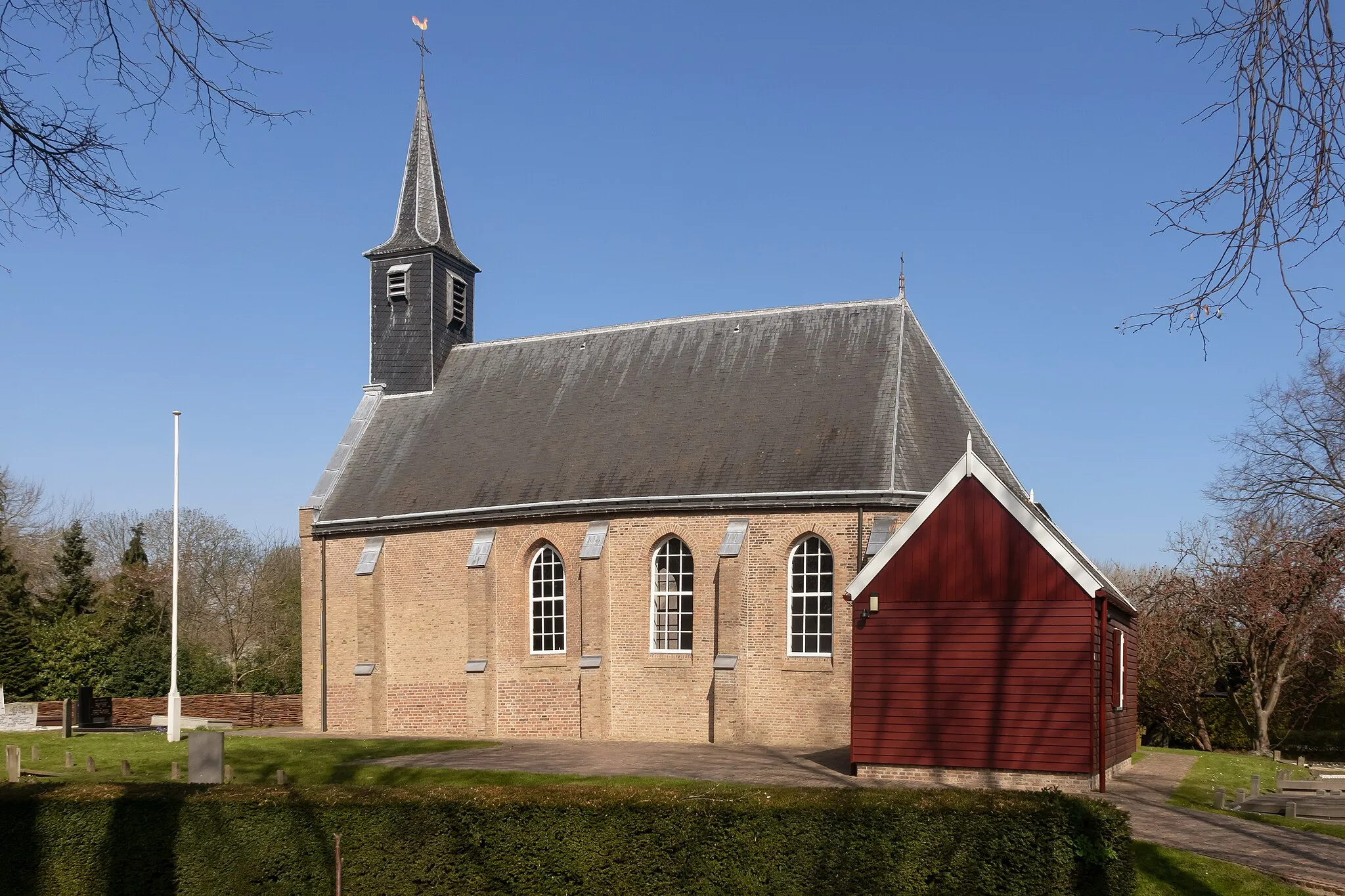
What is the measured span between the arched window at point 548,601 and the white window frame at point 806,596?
6.20m

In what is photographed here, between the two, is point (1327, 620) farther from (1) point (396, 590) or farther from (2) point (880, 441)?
(1) point (396, 590)

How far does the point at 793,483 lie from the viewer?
2778 centimetres

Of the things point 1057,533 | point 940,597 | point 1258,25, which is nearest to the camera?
point 1258,25

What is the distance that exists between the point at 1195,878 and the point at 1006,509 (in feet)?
23.7

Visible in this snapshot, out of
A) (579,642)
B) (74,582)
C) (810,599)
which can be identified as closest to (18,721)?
(74,582)

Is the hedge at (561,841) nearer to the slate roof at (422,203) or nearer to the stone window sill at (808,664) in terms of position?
the stone window sill at (808,664)

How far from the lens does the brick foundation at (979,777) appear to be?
19.1 m

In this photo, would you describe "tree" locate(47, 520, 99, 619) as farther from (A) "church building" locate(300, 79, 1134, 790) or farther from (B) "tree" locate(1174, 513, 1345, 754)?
(B) "tree" locate(1174, 513, 1345, 754)

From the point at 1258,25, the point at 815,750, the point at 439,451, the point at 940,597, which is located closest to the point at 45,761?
the point at 439,451

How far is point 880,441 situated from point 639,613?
7.11 meters

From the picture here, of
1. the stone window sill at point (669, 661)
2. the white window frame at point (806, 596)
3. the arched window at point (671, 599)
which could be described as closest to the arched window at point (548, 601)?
the arched window at point (671, 599)

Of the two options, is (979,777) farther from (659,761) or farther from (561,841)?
(561,841)

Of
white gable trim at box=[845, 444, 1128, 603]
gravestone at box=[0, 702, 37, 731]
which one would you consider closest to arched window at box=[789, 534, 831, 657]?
white gable trim at box=[845, 444, 1128, 603]

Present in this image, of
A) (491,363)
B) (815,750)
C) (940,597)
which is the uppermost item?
(491,363)
